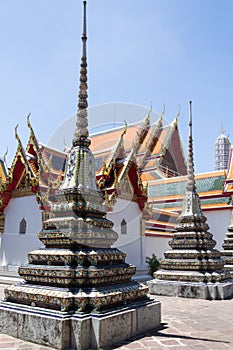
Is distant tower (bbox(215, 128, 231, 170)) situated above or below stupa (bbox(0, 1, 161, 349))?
above

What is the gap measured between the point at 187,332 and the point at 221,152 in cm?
4508

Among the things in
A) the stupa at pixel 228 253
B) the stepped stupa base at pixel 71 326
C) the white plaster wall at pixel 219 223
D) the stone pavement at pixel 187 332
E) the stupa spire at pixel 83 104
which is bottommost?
the stone pavement at pixel 187 332

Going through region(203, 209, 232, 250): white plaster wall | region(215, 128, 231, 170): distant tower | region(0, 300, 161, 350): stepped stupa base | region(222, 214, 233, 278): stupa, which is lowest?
region(0, 300, 161, 350): stepped stupa base

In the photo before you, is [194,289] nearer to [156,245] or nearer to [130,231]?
[130,231]

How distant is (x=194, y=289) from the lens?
8305 mm

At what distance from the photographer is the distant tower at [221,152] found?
47375mm

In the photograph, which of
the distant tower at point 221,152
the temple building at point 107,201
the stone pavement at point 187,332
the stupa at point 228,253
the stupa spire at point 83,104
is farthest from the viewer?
the distant tower at point 221,152

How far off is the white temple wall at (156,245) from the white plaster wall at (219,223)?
2415 mm

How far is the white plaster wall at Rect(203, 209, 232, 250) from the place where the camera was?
16.6 m

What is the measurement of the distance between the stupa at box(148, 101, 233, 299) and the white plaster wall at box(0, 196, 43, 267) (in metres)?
4.94

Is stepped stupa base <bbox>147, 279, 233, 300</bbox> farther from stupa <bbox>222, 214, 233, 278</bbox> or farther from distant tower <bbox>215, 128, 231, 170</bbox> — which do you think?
distant tower <bbox>215, 128, 231, 170</bbox>

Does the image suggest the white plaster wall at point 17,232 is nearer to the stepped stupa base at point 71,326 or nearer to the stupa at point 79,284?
the stupa at point 79,284

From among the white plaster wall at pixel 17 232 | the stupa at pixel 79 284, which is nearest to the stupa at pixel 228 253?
the white plaster wall at pixel 17 232

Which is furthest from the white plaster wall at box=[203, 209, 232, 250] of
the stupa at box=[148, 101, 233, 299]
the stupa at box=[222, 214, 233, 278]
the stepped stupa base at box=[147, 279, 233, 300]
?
the stepped stupa base at box=[147, 279, 233, 300]
